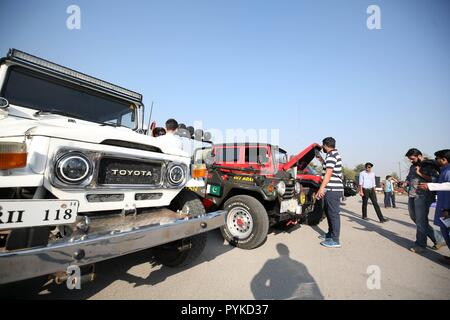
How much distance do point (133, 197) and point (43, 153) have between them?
2.67ft

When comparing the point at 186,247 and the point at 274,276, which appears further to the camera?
the point at 274,276

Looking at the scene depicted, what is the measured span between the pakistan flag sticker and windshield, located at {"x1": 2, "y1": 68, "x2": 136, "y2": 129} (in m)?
1.96

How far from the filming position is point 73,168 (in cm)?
162

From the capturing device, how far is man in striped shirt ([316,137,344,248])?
12.4 feet

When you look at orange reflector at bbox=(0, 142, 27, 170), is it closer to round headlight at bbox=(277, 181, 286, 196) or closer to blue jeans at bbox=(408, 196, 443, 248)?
round headlight at bbox=(277, 181, 286, 196)

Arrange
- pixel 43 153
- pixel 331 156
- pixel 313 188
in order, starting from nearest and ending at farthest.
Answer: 1. pixel 43 153
2. pixel 331 156
3. pixel 313 188

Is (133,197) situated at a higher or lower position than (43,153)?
lower

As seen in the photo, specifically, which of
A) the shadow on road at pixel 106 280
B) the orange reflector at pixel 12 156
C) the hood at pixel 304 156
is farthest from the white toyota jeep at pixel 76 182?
the hood at pixel 304 156


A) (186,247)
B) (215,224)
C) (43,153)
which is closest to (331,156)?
(215,224)

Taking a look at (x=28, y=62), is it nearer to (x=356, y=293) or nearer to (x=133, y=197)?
(x=133, y=197)

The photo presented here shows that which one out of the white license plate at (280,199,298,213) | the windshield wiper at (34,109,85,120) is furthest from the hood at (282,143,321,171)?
the windshield wiper at (34,109,85,120)

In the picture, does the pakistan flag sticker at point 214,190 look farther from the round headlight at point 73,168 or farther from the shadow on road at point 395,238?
the shadow on road at point 395,238

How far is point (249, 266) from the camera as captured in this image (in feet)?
9.62

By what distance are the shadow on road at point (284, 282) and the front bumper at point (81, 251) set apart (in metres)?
1.18
